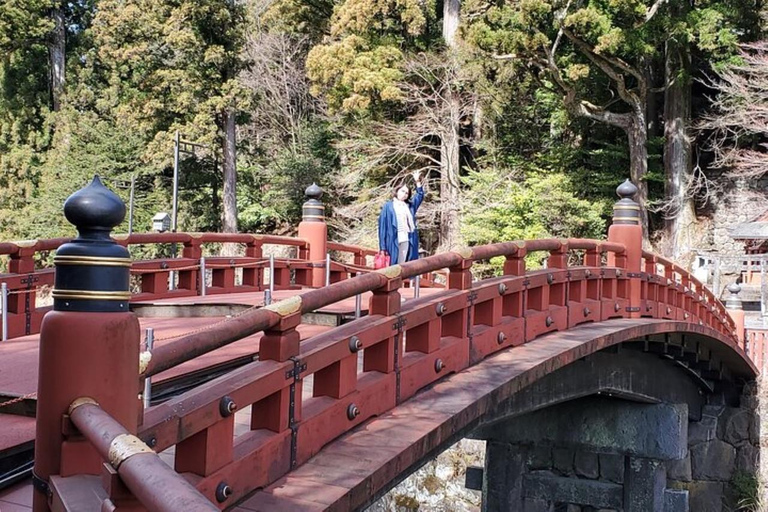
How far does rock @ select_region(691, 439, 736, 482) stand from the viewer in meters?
15.8

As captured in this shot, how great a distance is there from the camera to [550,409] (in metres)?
11.3

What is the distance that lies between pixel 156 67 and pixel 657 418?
819 inches

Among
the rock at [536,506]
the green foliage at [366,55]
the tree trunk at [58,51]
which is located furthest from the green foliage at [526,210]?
the tree trunk at [58,51]

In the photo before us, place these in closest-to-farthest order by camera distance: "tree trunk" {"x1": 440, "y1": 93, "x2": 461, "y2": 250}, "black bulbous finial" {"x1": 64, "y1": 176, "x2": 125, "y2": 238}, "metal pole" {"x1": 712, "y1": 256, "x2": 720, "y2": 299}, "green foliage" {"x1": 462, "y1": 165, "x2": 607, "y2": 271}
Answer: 1. "black bulbous finial" {"x1": 64, "y1": 176, "x2": 125, "y2": 238}
2. "green foliage" {"x1": 462, "y1": 165, "x2": 607, "y2": 271}
3. "metal pole" {"x1": 712, "y1": 256, "x2": 720, "y2": 299}
4. "tree trunk" {"x1": 440, "y1": 93, "x2": 461, "y2": 250}

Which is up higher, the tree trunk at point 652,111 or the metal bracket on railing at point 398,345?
the tree trunk at point 652,111

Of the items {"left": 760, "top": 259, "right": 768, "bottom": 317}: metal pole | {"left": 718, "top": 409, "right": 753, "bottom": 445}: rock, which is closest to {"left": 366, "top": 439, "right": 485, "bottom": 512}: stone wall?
{"left": 718, "top": 409, "right": 753, "bottom": 445}: rock

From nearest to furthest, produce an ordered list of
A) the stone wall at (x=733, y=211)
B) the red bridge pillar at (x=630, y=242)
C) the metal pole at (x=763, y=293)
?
1. the red bridge pillar at (x=630, y=242)
2. the metal pole at (x=763, y=293)
3. the stone wall at (x=733, y=211)

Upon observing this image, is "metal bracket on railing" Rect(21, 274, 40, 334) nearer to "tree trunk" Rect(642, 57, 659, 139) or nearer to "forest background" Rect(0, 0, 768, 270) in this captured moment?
"forest background" Rect(0, 0, 768, 270)

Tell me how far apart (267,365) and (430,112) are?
63.9 ft

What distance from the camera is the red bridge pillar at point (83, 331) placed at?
2.44 m

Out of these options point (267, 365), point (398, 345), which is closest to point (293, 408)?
point (267, 365)

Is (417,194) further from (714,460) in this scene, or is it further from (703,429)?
(714,460)

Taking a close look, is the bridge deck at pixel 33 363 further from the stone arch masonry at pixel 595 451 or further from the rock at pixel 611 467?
the rock at pixel 611 467

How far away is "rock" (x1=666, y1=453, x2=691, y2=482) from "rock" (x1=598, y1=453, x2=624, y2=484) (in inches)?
187
